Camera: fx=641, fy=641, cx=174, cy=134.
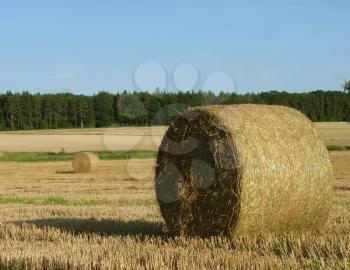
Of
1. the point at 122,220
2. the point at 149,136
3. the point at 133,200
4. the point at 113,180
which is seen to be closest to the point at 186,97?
the point at 149,136

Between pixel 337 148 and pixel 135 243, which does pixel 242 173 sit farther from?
pixel 337 148

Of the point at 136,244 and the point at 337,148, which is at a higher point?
the point at 136,244

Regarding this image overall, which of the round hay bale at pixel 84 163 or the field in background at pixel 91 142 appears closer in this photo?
the round hay bale at pixel 84 163

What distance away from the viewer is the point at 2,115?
8919cm

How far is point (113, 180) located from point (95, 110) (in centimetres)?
6418

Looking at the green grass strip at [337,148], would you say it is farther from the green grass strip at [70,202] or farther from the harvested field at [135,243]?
the green grass strip at [70,202]

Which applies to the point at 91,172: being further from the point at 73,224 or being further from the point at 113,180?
the point at 73,224

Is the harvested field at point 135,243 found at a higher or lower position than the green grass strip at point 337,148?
higher

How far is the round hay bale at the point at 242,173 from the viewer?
8.37 meters

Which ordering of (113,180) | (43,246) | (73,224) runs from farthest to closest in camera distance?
(113,180)
(73,224)
(43,246)

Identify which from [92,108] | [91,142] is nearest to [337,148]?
[91,142]

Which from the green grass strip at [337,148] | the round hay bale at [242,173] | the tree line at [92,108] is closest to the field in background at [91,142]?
the green grass strip at [337,148]

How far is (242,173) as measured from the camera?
825cm

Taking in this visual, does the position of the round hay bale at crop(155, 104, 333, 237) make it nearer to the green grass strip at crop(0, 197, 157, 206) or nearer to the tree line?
the green grass strip at crop(0, 197, 157, 206)
